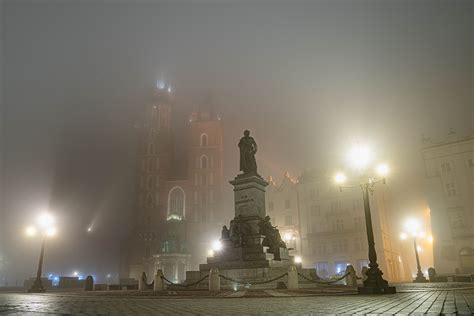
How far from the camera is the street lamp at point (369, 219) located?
36.4ft

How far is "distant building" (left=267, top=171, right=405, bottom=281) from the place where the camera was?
1786 inches

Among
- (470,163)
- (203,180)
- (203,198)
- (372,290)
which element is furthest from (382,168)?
(203,180)

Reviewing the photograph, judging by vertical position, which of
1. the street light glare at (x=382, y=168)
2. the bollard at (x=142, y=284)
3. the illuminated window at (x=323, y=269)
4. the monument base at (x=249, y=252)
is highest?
the street light glare at (x=382, y=168)

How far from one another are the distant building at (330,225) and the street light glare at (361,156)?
3551 cm

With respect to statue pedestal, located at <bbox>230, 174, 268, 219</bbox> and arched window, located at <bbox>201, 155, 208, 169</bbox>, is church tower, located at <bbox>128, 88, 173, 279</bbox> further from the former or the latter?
statue pedestal, located at <bbox>230, 174, 268, 219</bbox>

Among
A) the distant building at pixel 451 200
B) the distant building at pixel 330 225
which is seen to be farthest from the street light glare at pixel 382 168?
the distant building at pixel 330 225

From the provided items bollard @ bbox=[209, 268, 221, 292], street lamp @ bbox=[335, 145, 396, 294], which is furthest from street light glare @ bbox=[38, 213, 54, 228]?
street lamp @ bbox=[335, 145, 396, 294]

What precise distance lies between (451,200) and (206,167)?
4458 centimetres

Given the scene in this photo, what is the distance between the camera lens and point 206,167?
227 feet

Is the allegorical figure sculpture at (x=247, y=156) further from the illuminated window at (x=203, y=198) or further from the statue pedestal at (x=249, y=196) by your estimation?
the illuminated window at (x=203, y=198)

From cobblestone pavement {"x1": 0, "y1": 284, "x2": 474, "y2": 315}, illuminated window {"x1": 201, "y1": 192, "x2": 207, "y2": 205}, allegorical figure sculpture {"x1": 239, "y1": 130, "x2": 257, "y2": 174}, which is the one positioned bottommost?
cobblestone pavement {"x1": 0, "y1": 284, "x2": 474, "y2": 315}

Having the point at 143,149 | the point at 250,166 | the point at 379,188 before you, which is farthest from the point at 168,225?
the point at 250,166

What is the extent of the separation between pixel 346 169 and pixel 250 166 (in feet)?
107

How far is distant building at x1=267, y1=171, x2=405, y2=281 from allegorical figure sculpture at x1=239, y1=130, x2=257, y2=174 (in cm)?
3056
